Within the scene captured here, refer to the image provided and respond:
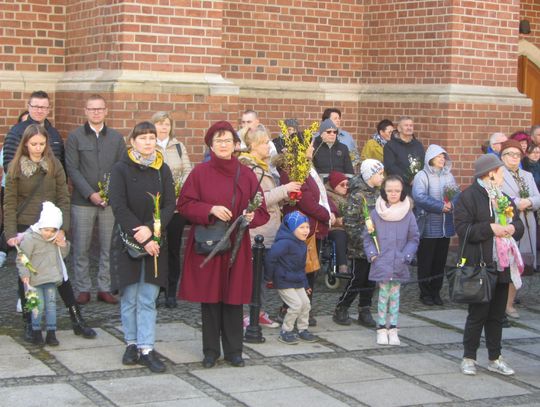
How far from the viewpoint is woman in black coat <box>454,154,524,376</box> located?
7.69 meters

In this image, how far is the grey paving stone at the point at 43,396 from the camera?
6523 mm

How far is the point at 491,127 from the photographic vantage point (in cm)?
1384

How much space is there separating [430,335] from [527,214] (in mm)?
1955

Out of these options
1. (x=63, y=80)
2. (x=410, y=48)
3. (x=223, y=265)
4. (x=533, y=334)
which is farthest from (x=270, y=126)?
(x=223, y=265)

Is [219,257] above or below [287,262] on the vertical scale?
above

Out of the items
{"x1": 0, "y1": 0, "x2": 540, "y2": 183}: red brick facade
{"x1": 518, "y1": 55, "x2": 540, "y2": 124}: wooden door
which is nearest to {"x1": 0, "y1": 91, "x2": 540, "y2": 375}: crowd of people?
{"x1": 0, "y1": 0, "x2": 540, "y2": 183}: red brick facade

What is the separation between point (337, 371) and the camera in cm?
761

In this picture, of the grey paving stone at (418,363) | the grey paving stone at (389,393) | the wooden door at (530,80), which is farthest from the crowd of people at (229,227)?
the wooden door at (530,80)

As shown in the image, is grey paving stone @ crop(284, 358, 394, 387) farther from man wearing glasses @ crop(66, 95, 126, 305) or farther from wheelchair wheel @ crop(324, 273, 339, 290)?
wheelchair wheel @ crop(324, 273, 339, 290)

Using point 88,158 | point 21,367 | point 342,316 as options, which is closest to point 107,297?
point 88,158

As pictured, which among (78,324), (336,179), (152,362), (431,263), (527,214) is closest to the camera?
(152,362)

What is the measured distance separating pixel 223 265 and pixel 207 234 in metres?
0.28

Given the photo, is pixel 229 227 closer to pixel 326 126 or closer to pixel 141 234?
pixel 141 234

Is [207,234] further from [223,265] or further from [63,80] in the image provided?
[63,80]
